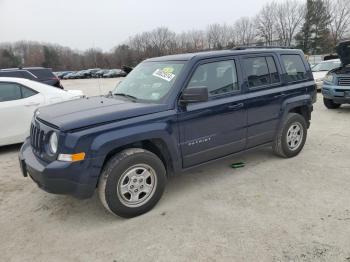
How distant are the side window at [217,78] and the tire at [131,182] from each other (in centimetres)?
113

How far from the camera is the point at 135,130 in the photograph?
3.56 metres

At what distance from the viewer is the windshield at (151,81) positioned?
4.07 m

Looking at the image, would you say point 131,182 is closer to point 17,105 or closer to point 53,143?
point 53,143

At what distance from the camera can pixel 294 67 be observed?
545 centimetres

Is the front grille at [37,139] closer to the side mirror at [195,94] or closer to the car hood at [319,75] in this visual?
the side mirror at [195,94]

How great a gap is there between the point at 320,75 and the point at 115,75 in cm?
4519

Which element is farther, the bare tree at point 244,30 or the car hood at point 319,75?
the bare tree at point 244,30

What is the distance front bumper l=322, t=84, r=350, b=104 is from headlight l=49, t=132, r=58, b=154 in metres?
8.36

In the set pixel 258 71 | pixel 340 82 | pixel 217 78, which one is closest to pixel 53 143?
pixel 217 78

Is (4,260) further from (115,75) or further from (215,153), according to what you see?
(115,75)

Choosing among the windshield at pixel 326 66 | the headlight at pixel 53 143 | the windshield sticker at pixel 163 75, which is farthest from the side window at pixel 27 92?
the windshield at pixel 326 66

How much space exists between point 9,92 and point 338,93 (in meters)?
8.54

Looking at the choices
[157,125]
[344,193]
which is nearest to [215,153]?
[157,125]

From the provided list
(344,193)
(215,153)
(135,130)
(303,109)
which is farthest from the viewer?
(303,109)
